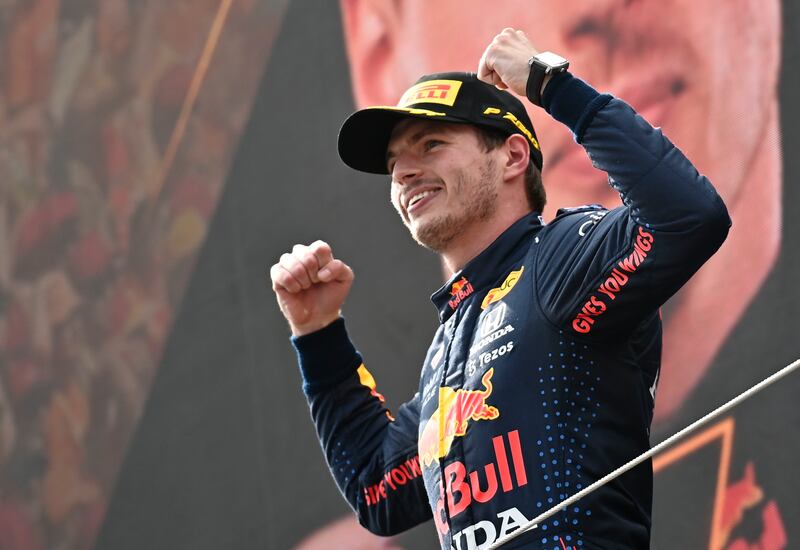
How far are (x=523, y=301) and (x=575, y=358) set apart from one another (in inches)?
6.0

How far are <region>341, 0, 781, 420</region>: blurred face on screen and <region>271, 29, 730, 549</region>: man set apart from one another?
1.16 metres

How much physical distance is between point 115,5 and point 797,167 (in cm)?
400

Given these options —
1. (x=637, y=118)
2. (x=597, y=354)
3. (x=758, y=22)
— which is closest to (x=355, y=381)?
(x=597, y=354)

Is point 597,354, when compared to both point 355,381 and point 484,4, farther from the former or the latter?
point 484,4

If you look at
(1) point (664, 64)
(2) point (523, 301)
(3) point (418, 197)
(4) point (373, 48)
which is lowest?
(2) point (523, 301)

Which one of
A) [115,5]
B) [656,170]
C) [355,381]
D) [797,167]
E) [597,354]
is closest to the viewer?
[656,170]

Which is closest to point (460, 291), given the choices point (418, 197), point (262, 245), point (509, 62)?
point (418, 197)

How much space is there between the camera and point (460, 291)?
229 centimetres

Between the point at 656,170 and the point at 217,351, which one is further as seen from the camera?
the point at 217,351

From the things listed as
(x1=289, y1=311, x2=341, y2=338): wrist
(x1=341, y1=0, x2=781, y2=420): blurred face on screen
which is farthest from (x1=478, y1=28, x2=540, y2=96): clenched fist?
(x1=341, y1=0, x2=781, y2=420): blurred face on screen

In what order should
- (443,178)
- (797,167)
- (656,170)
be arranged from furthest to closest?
(797,167), (443,178), (656,170)

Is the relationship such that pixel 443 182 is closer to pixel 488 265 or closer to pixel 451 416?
pixel 488 265

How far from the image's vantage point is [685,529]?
345cm

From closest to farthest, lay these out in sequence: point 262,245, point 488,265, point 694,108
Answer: point 488,265 < point 694,108 < point 262,245
